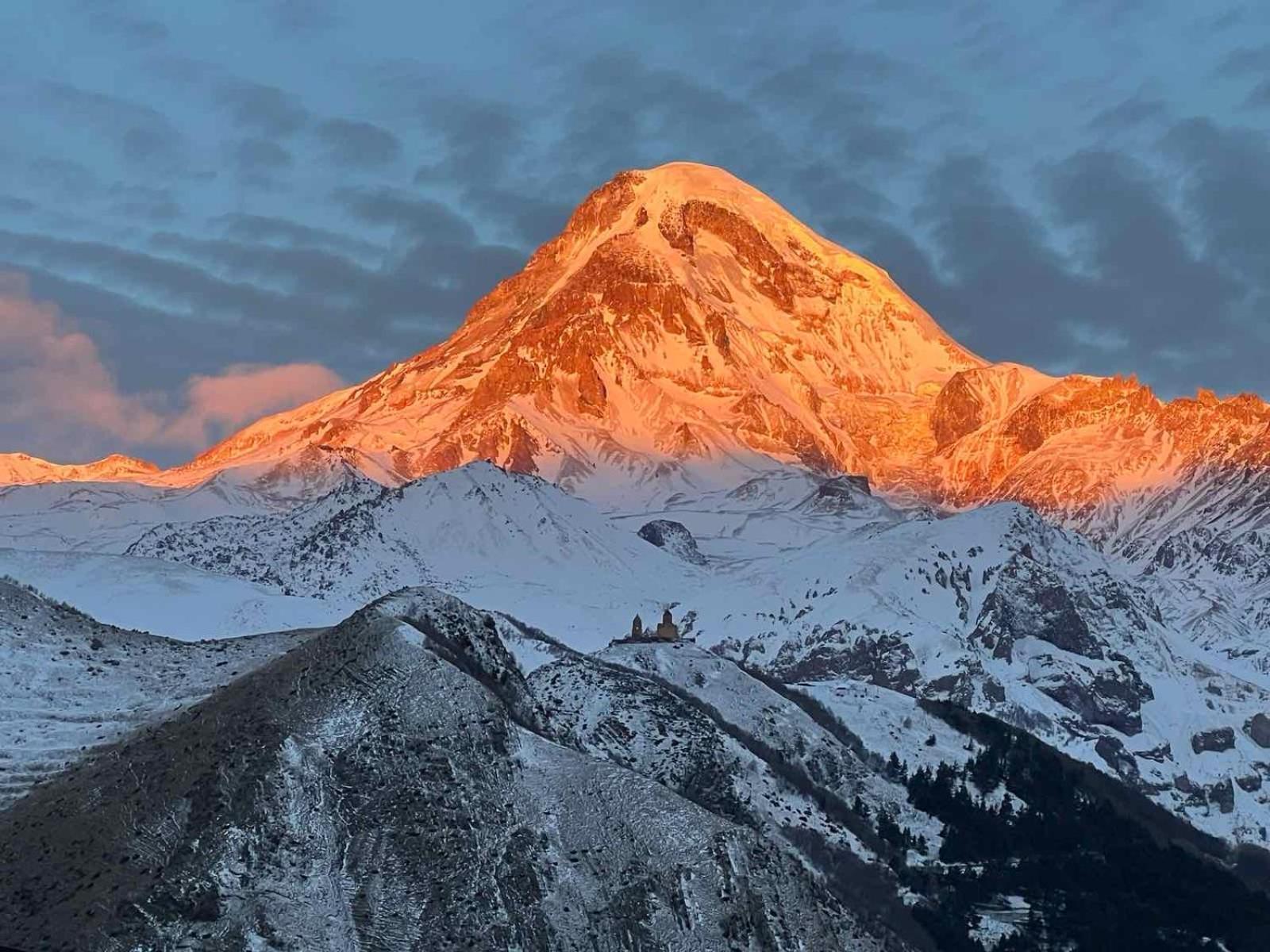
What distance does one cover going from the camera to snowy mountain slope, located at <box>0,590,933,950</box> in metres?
110

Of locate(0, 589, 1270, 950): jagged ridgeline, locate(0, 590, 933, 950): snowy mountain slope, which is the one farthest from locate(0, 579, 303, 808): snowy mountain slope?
locate(0, 590, 933, 950): snowy mountain slope

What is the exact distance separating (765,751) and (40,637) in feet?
224

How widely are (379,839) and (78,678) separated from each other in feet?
70.6

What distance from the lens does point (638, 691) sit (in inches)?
7165

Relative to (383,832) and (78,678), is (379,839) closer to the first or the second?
(383,832)

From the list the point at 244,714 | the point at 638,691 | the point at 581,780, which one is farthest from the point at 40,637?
the point at 638,691

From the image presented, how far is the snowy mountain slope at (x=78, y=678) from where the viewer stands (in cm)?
12125

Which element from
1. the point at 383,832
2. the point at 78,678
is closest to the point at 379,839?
the point at 383,832

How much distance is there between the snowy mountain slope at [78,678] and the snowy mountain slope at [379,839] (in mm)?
2914

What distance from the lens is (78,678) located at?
13025 centimetres

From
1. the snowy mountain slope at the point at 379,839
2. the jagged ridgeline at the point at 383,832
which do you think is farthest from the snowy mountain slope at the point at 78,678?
the snowy mountain slope at the point at 379,839

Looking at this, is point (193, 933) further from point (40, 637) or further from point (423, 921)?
point (40, 637)

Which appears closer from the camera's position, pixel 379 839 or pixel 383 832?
pixel 379 839

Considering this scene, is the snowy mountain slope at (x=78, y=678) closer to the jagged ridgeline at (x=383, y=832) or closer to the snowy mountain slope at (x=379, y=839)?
the jagged ridgeline at (x=383, y=832)
